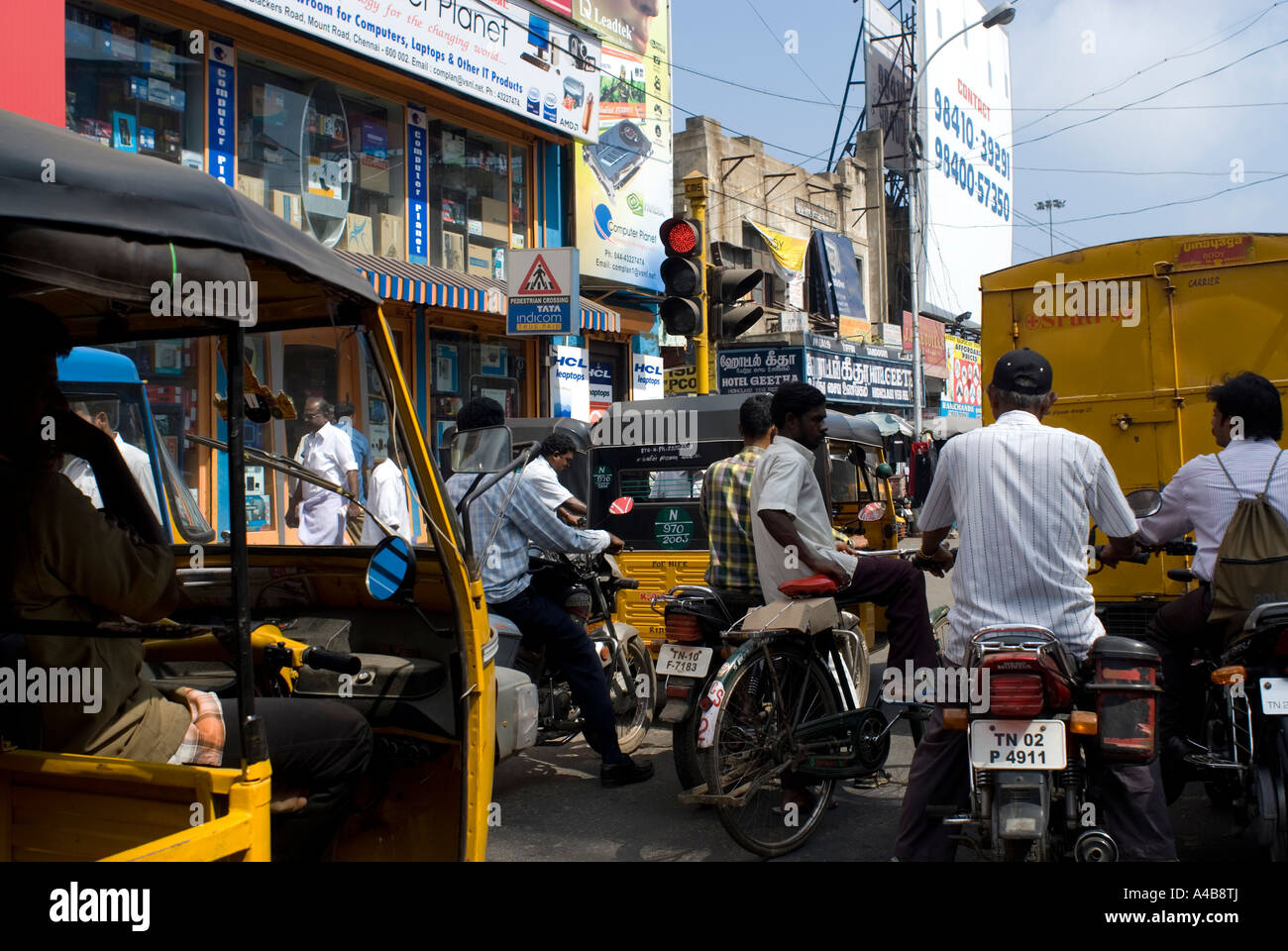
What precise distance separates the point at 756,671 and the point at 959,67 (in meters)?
36.0

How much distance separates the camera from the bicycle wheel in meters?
4.57

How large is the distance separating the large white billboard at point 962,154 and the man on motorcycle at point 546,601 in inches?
1146

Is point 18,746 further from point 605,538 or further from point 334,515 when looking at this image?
point 605,538

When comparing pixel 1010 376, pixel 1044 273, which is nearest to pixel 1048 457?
pixel 1010 376

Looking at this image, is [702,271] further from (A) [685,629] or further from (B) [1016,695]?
(B) [1016,695]

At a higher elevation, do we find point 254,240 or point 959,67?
point 959,67

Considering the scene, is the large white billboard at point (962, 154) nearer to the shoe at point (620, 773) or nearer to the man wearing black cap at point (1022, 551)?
the shoe at point (620, 773)

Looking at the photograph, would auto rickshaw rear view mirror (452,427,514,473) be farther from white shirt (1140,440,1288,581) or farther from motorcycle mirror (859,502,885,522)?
motorcycle mirror (859,502,885,522)

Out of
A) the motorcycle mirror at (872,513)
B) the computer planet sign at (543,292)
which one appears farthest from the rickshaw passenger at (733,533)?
the computer planet sign at (543,292)

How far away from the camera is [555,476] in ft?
19.4

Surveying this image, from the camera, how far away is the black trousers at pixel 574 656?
5.71 meters

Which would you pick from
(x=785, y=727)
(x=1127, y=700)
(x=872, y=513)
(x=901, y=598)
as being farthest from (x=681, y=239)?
(x=1127, y=700)

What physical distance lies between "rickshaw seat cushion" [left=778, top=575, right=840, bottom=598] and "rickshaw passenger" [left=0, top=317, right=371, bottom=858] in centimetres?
242

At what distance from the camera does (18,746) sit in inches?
103
